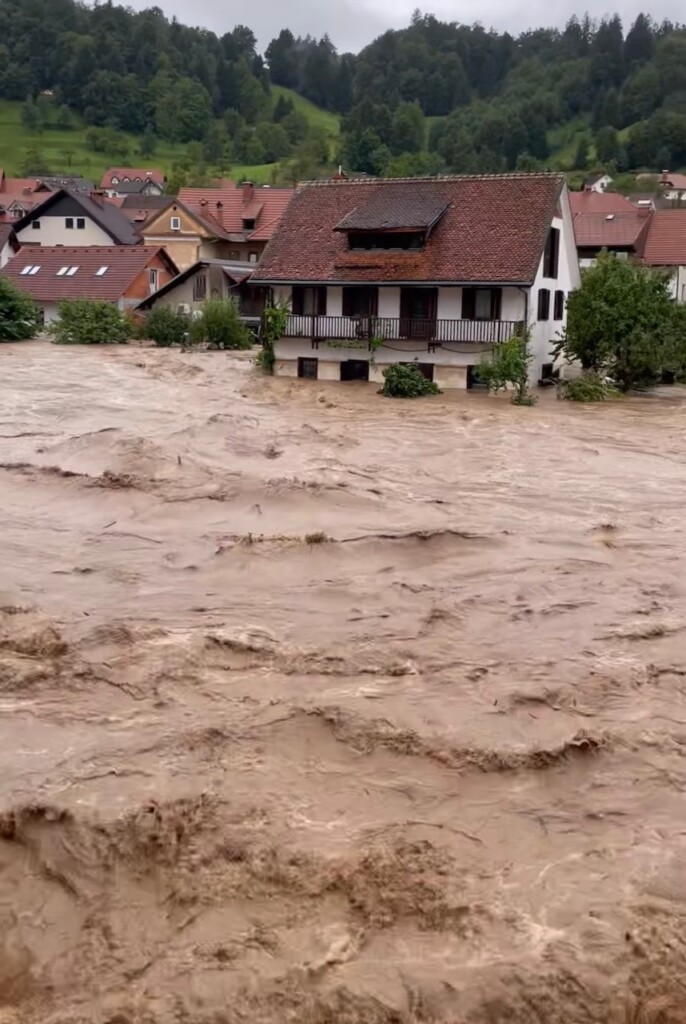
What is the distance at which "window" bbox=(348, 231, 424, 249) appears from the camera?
3497 cm

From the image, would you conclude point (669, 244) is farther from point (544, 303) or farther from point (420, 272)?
point (420, 272)

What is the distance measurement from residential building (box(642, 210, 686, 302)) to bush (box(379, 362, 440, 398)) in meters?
27.3

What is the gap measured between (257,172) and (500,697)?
389 feet

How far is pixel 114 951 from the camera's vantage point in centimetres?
656

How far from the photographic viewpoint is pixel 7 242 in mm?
68125

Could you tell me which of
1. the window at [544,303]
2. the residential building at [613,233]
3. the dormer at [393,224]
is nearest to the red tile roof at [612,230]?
the residential building at [613,233]

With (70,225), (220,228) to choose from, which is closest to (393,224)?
(220,228)

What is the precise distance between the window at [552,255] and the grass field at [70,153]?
85.5 metres

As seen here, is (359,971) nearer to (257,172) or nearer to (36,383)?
(36,383)

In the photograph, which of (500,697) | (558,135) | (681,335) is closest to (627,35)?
(558,135)

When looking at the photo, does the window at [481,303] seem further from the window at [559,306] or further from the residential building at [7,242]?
the residential building at [7,242]

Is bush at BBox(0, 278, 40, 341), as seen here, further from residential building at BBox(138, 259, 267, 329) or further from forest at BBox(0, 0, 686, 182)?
forest at BBox(0, 0, 686, 182)

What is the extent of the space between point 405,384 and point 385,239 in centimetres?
592

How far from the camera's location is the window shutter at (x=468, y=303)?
33.8 meters
